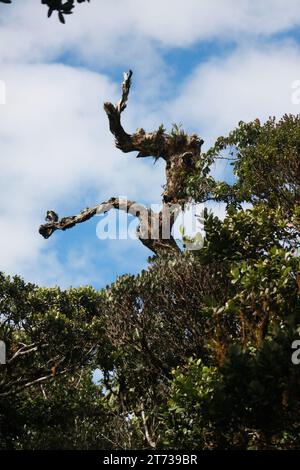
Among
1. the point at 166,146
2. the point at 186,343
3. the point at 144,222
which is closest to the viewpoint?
the point at 186,343

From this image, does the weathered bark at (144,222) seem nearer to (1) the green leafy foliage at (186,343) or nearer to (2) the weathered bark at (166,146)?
(2) the weathered bark at (166,146)

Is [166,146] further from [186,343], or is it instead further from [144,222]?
[186,343]

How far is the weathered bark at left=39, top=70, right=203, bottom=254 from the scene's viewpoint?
95.2 feet

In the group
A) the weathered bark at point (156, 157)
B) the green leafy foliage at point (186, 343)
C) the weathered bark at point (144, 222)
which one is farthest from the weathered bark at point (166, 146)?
the green leafy foliage at point (186, 343)

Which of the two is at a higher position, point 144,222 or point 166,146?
point 166,146

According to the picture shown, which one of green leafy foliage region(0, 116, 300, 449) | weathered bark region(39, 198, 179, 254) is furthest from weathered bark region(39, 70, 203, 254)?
green leafy foliage region(0, 116, 300, 449)

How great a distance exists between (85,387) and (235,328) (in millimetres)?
6631

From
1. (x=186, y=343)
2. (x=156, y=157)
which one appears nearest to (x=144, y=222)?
(x=156, y=157)

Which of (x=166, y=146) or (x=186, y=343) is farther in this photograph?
(x=166, y=146)

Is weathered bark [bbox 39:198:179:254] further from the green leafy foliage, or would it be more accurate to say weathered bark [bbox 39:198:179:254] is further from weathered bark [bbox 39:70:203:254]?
the green leafy foliage

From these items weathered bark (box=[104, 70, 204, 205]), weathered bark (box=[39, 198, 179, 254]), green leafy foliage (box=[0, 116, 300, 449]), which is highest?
weathered bark (box=[104, 70, 204, 205])

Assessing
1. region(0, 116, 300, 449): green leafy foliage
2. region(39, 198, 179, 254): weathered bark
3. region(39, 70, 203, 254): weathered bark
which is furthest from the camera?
region(39, 70, 203, 254): weathered bark

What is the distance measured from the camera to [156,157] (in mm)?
31156

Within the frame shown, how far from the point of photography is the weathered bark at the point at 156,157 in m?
29.0
